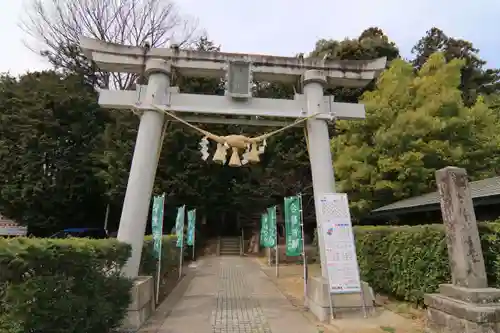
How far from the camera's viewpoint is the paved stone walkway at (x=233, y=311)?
586 centimetres

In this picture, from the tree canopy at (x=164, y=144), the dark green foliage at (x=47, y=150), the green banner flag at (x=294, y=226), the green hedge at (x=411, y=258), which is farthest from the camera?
the dark green foliage at (x=47, y=150)

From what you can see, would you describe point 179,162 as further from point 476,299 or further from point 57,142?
point 476,299

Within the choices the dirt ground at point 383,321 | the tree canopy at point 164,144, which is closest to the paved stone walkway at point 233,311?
the dirt ground at point 383,321

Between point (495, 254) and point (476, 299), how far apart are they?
124 cm

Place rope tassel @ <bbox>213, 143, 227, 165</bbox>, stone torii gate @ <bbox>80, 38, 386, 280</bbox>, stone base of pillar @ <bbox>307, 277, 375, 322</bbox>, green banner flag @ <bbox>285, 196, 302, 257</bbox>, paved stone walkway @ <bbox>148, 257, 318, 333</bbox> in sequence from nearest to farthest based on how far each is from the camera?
1. paved stone walkway @ <bbox>148, 257, 318, 333</bbox>
2. stone base of pillar @ <bbox>307, 277, 375, 322</bbox>
3. stone torii gate @ <bbox>80, 38, 386, 280</bbox>
4. rope tassel @ <bbox>213, 143, 227, 165</bbox>
5. green banner flag @ <bbox>285, 196, 302, 257</bbox>

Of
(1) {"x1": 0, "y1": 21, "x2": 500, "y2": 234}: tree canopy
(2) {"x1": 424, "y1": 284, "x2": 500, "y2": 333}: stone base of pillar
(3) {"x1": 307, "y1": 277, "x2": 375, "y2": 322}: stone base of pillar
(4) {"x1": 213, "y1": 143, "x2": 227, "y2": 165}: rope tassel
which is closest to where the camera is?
(2) {"x1": 424, "y1": 284, "x2": 500, "y2": 333}: stone base of pillar

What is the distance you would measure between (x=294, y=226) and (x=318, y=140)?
338 cm

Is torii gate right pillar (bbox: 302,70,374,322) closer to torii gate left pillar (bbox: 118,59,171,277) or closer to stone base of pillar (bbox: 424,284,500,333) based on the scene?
stone base of pillar (bbox: 424,284,500,333)

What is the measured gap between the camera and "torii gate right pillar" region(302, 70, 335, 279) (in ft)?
23.1

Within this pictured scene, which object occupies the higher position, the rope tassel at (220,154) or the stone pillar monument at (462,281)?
the rope tassel at (220,154)

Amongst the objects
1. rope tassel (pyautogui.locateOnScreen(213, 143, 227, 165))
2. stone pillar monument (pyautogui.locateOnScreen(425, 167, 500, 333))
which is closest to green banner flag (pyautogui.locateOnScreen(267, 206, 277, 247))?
rope tassel (pyautogui.locateOnScreen(213, 143, 227, 165))

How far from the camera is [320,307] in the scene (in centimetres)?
633

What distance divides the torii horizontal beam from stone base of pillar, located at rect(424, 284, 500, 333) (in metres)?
4.10

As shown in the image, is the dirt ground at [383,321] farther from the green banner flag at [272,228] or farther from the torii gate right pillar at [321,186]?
the green banner flag at [272,228]
